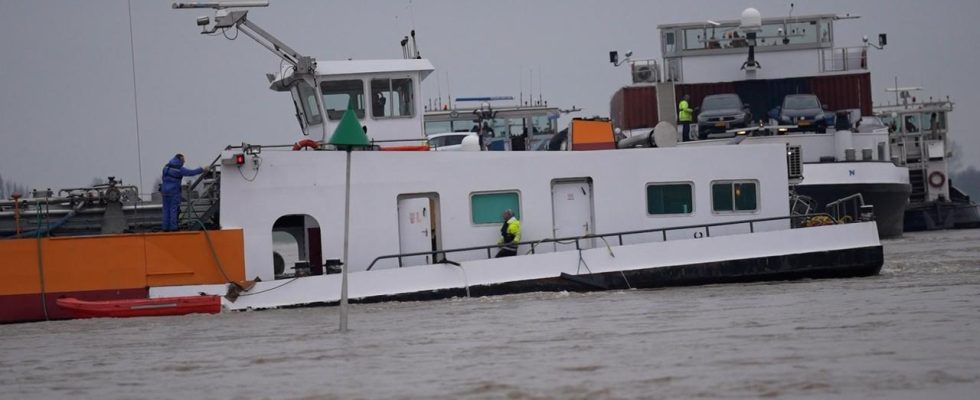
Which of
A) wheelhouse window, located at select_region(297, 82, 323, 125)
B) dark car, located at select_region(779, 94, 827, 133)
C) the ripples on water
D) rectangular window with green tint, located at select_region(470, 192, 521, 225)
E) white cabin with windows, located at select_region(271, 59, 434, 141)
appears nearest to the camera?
Answer: the ripples on water

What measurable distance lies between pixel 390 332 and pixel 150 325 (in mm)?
3354

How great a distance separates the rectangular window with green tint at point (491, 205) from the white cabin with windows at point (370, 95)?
1517 mm

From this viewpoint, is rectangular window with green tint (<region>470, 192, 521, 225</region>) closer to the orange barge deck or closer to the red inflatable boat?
the orange barge deck

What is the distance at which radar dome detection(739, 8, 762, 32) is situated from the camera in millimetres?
33000

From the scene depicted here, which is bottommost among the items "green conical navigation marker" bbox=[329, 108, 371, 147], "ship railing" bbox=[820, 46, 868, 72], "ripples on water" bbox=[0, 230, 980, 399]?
"ripples on water" bbox=[0, 230, 980, 399]

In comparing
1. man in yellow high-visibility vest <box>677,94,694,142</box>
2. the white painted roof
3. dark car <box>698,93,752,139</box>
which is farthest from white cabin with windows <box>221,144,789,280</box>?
dark car <box>698,93,752,139</box>

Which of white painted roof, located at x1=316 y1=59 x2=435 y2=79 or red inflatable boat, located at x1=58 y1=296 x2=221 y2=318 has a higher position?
white painted roof, located at x1=316 y1=59 x2=435 y2=79

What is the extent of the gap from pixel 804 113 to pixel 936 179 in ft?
48.8

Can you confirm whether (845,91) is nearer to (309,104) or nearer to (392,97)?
(392,97)

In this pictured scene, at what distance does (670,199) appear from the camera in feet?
62.2

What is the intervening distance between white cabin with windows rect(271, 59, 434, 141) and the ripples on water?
2983 mm

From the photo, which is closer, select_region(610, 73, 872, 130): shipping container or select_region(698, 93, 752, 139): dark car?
select_region(698, 93, 752, 139): dark car

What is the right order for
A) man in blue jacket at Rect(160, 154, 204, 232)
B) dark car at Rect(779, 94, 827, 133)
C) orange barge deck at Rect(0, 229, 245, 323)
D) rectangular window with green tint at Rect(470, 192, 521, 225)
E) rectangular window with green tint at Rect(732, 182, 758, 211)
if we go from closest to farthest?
orange barge deck at Rect(0, 229, 245, 323), man in blue jacket at Rect(160, 154, 204, 232), rectangular window with green tint at Rect(470, 192, 521, 225), rectangular window with green tint at Rect(732, 182, 758, 211), dark car at Rect(779, 94, 827, 133)

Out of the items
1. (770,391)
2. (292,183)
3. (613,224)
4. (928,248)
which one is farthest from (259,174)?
(928,248)
